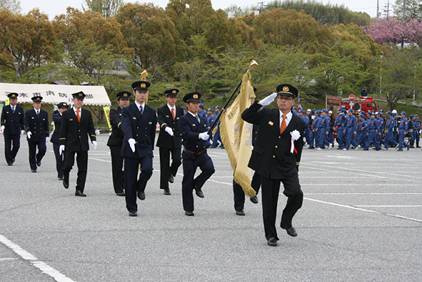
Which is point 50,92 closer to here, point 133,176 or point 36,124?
point 36,124

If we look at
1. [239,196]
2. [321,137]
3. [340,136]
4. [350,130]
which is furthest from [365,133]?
[239,196]

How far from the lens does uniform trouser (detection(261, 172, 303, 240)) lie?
30.6 ft

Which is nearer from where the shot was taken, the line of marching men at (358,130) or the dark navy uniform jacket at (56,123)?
the dark navy uniform jacket at (56,123)

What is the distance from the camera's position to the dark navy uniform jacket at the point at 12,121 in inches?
829

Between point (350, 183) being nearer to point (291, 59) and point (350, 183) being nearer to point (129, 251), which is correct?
point (129, 251)

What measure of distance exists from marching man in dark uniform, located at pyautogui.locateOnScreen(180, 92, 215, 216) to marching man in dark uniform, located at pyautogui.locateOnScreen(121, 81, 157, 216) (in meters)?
0.52

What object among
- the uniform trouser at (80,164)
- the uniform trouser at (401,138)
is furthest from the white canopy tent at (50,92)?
the uniform trouser at (80,164)

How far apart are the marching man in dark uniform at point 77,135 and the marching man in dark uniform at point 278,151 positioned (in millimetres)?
5490

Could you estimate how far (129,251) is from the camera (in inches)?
340

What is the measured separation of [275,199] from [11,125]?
13115 mm

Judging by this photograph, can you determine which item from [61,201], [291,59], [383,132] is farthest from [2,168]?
[291,59]

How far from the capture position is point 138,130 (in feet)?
39.3

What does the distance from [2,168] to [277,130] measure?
1217cm

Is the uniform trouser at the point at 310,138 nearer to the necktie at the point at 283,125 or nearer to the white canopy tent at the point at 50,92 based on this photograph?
the white canopy tent at the point at 50,92
